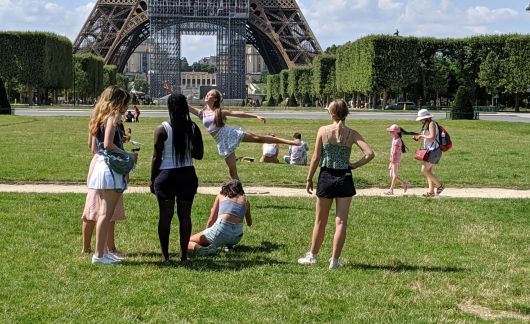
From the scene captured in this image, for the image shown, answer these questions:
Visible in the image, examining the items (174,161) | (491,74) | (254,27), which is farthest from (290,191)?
(254,27)

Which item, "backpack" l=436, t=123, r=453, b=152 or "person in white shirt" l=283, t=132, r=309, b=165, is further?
"person in white shirt" l=283, t=132, r=309, b=165

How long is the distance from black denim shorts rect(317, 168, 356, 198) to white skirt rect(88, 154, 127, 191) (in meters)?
1.72

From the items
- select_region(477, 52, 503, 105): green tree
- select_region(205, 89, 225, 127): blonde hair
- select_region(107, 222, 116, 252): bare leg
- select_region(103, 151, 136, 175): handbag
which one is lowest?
select_region(107, 222, 116, 252): bare leg

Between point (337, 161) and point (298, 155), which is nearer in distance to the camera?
point (337, 161)

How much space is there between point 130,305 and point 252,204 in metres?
4.93

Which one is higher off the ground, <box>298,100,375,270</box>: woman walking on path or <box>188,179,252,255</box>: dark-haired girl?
<box>298,100,375,270</box>: woman walking on path

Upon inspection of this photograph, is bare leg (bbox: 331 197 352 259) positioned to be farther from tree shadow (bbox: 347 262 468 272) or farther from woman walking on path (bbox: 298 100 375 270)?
tree shadow (bbox: 347 262 468 272)

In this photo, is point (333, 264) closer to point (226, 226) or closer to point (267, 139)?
point (226, 226)

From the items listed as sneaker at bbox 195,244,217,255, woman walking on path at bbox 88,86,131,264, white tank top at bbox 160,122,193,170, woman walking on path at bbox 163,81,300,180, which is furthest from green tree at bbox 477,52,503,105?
woman walking on path at bbox 88,86,131,264

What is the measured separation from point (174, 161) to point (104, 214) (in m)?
0.76

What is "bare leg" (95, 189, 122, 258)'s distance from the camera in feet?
20.8

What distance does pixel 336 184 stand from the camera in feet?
20.5

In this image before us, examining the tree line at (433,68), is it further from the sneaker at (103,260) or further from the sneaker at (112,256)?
the sneaker at (103,260)

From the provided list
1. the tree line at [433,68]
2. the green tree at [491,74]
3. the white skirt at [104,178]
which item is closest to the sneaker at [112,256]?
the white skirt at [104,178]
